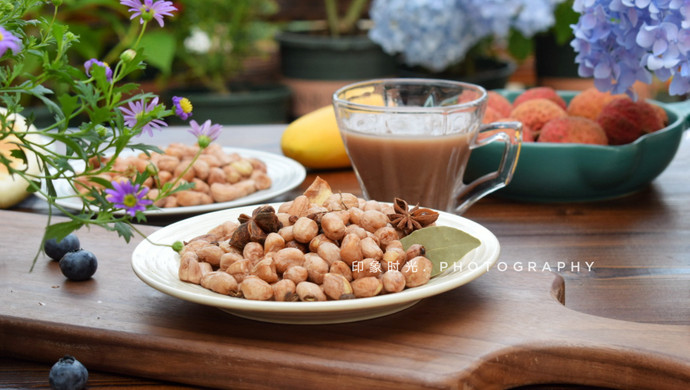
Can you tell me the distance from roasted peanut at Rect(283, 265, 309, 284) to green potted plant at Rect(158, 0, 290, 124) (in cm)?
245

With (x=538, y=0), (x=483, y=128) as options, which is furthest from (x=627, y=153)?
(x=538, y=0)

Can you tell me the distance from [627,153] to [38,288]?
882mm

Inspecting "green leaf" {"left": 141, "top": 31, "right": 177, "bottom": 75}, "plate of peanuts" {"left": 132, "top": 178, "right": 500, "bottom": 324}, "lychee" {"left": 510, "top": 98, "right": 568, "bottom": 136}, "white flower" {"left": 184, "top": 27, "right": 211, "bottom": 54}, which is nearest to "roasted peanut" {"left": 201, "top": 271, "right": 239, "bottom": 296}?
"plate of peanuts" {"left": 132, "top": 178, "right": 500, "bottom": 324}

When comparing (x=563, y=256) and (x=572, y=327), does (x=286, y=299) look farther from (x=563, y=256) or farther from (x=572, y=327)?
(x=563, y=256)

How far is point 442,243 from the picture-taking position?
2.89 ft

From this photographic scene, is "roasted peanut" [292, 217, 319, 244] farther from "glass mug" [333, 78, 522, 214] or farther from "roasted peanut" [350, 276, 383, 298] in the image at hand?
"glass mug" [333, 78, 522, 214]

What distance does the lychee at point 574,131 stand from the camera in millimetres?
1299

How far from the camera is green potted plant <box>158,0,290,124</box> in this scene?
10.6 ft

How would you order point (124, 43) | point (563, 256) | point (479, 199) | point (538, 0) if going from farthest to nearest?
point (124, 43), point (538, 0), point (479, 199), point (563, 256)

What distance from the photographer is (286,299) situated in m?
0.79

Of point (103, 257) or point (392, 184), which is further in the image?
point (392, 184)

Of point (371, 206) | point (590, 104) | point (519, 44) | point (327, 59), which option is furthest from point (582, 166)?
point (327, 59)

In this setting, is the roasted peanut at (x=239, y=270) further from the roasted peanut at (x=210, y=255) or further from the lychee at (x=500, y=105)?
the lychee at (x=500, y=105)

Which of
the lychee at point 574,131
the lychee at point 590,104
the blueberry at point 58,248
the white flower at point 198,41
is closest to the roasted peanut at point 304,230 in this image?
the blueberry at point 58,248
